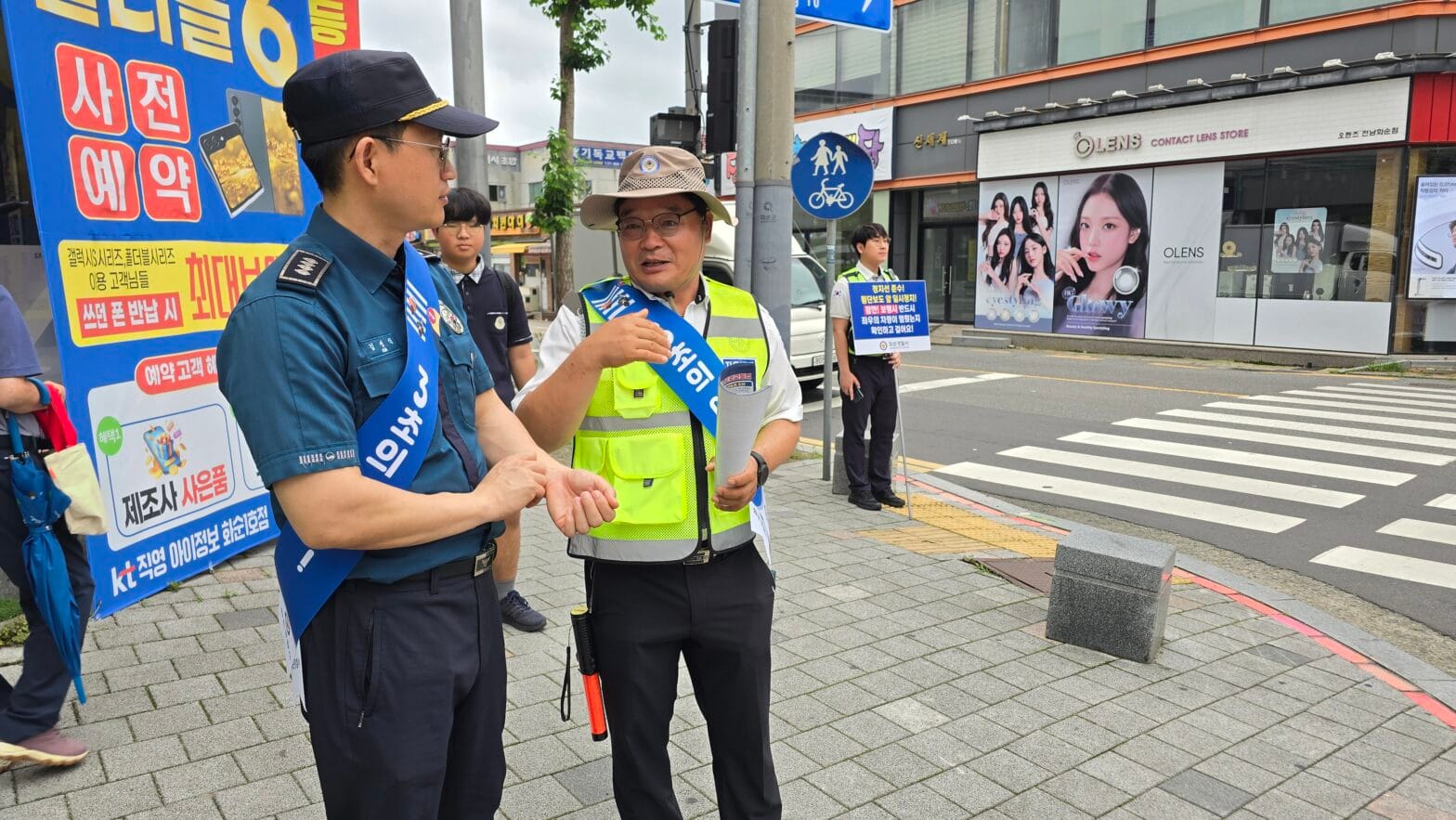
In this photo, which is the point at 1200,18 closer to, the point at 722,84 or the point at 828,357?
the point at 722,84

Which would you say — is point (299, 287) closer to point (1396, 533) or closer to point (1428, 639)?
point (1428, 639)

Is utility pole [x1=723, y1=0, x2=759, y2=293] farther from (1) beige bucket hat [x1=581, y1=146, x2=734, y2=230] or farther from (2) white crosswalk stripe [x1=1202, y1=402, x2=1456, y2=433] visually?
(2) white crosswalk stripe [x1=1202, y1=402, x2=1456, y2=433]

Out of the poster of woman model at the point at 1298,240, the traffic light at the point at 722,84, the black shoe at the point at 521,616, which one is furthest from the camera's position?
the poster of woman model at the point at 1298,240

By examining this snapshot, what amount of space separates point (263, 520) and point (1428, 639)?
6.43 m

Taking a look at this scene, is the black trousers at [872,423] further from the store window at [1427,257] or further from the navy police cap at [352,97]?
the store window at [1427,257]

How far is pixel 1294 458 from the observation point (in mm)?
8898

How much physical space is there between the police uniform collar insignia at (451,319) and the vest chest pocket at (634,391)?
47cm

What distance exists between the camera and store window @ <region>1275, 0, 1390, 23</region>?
16.7 metres

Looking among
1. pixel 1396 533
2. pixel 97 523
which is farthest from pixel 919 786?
pixel 1396 533

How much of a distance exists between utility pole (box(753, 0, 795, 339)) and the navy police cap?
5.61m

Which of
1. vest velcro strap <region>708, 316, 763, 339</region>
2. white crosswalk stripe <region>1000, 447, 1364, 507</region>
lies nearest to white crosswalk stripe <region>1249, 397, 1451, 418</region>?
white crosswalk stripe <region>1000, 447, 1364, 507</region>

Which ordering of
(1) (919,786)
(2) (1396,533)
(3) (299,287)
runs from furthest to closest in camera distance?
(2) (1396,533) → (1) (919,786) → (3) (299,287)

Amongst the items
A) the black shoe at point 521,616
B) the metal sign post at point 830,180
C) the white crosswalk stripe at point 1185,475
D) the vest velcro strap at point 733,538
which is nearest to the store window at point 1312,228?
the white crosswalk stripe at point 1185,475

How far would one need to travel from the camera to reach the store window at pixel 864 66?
25.4 meters
